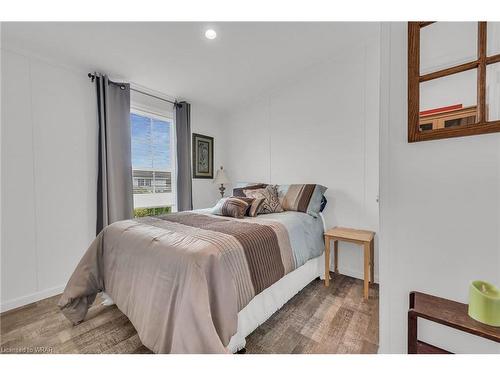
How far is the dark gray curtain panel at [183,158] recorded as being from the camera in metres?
3.28

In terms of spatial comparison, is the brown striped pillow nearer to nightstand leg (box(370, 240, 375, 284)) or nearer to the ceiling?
nightstand leg (box(370, 240, 375, 284))

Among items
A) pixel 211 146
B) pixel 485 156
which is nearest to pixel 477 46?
pixel 485 156

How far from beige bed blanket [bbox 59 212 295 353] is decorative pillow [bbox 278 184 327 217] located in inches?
27.6

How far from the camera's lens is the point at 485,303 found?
75 cm

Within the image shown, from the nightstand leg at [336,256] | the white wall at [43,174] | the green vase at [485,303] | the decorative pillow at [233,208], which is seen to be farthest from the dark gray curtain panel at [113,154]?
the green vase at [485,303]

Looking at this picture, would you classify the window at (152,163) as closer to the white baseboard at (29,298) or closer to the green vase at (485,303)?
the white baseboard at (29,298)

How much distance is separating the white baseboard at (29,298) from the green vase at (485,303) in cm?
329

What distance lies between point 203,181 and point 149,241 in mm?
2355

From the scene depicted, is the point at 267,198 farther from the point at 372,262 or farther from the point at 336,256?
the point at 372,262

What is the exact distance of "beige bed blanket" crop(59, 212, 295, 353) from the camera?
1.08 metres

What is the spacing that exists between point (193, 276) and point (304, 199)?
5.62ft

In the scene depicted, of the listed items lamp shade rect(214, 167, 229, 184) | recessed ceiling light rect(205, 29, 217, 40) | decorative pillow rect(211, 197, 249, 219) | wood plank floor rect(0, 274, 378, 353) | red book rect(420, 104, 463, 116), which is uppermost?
recessed ceiling light rect(205, 29, 217, 40)

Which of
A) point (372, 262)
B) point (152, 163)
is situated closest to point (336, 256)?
point (372, 262)

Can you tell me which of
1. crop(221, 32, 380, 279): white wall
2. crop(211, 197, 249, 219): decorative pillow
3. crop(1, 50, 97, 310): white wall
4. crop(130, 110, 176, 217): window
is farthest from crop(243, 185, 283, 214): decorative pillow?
crop(1, 50, 97, 310): white wall
